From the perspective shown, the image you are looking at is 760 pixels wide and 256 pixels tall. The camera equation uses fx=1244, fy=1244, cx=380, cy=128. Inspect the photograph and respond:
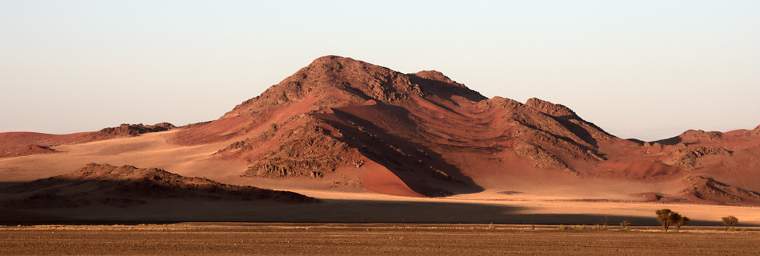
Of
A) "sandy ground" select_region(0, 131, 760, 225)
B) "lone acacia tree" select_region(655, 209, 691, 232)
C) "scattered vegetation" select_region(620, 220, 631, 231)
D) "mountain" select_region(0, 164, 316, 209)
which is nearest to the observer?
"scattered vegetation" select_region(620, 220, 631, 231)

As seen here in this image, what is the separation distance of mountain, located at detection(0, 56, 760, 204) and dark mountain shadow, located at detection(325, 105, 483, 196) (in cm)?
28

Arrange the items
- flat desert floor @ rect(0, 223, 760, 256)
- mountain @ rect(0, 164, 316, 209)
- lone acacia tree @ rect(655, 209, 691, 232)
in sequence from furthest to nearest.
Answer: mountain @ rect(0, 164, 316, 209) → lone acacia tree @ rect(655, 209, 691, 232) → flat desert floor @ rect(0, 223, 760, 256)

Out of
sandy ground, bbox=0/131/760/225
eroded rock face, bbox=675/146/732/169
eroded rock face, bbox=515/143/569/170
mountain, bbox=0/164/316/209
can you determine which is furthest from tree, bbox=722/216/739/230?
eroded rock face, bbox=675/146/732/169

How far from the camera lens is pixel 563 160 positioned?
16925 centimetres

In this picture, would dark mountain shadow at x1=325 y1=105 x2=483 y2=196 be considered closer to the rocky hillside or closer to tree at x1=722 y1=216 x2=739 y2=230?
the rocky hillside

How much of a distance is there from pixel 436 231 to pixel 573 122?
396 ft

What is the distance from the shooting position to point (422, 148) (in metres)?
168

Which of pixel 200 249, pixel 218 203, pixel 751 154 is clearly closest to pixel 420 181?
pixel 218 203

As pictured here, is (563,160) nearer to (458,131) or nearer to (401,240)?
(458,131)

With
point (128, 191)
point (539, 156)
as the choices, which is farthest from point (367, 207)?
point (539, 156)

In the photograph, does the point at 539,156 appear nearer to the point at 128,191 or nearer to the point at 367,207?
the point at 367,207

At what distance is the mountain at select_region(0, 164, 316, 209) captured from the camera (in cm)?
10792

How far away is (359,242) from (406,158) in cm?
9730

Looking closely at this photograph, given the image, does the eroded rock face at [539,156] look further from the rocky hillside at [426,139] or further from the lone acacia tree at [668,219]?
the lone acacia tree at [668,219]
